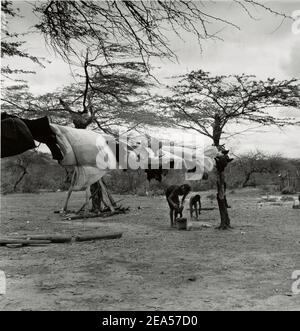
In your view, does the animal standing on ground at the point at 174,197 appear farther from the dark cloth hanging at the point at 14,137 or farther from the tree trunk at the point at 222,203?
the dark cloth hanging at the point at 14,137

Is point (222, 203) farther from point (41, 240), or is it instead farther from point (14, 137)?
point (14, 137)

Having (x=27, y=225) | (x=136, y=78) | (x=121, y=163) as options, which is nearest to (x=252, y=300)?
(x=121, y=163)

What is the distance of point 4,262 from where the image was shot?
8070 millimetres

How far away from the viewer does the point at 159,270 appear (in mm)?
7305

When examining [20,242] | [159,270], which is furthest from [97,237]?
[159,270]

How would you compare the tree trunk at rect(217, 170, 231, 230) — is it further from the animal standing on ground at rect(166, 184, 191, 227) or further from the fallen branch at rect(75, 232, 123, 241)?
the fallen branch at rect(75, 232, 123, 241)

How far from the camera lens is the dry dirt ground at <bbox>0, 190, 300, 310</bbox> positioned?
555 centimetres

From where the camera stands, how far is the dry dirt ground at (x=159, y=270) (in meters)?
5.55

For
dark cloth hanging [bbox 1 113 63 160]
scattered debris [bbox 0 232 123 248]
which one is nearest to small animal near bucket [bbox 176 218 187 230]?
scattered debris [bbox 0 232 123 248]

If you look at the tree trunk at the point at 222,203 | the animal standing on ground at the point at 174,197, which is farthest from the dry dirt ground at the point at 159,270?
the animal standing on ground at the point at 174,197

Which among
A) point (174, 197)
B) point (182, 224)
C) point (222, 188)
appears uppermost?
point (222, 188)

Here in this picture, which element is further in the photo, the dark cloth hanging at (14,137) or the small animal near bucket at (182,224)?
the small animal near bucket at (182,224)

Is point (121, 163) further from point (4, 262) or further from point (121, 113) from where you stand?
point (121, 113)

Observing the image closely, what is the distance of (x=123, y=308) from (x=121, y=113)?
15153 mm
